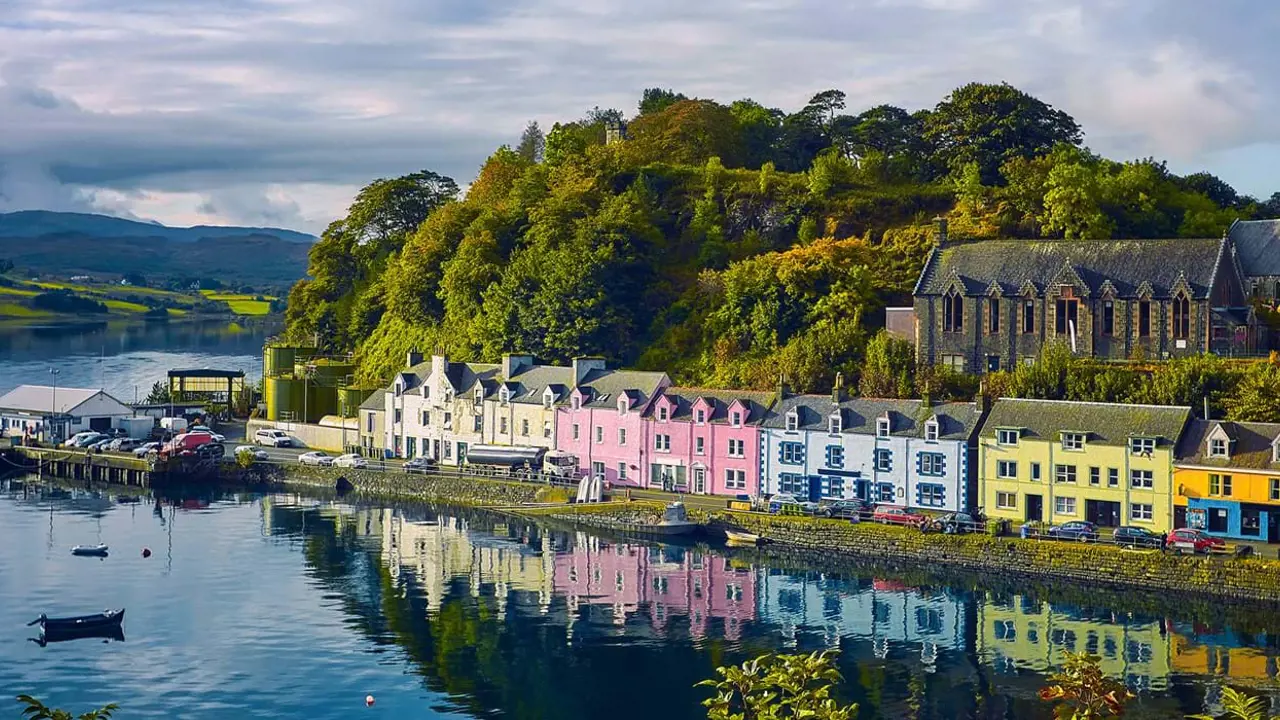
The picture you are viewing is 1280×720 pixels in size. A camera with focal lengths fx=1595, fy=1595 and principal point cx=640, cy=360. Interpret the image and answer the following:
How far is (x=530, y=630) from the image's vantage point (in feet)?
172

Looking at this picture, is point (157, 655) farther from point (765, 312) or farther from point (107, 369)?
point (107, 369)

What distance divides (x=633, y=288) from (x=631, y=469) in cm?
1813

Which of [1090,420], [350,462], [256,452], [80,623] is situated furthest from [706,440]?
[80,623]

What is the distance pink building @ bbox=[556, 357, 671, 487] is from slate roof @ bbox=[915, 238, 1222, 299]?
14.9 m

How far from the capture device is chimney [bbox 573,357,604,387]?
263 ft

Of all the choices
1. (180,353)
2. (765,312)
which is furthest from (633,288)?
(180,353)

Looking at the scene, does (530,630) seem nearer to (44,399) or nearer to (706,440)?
(706,440)

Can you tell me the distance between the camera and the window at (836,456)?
6975cm

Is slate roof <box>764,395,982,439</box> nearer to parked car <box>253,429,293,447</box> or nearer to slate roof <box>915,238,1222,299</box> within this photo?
slate roof <box>915,238,1222,299</box>

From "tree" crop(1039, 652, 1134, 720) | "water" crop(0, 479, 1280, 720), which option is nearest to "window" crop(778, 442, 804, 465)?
"water" crop(0, 479, 1280, 720)

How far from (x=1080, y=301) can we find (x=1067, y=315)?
3.17 feet

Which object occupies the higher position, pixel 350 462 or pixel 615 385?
pixel 615 385

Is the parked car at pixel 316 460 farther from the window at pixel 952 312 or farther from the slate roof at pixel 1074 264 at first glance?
the window at pixel 952 312

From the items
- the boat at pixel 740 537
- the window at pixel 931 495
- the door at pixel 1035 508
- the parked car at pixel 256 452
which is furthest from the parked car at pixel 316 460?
the door at pixel 1035 508
